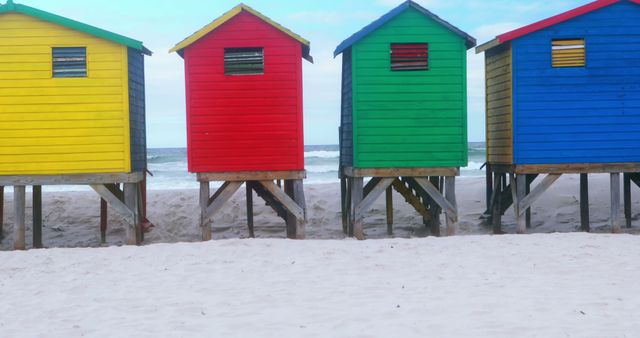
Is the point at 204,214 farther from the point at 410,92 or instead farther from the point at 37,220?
the point at 410,92

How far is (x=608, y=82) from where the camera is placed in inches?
596

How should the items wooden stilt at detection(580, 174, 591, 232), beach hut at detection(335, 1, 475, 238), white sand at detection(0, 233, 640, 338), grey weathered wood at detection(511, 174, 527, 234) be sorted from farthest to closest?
wooden stilt at detection(580, 174, 591, 232) → grey weathered wood at detection(511, 174, 527, 234) → beach hut at detection(335, 1, 475, 238) → white sand at detection(0, 233, 640, 338)

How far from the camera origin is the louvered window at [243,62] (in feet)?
47.3

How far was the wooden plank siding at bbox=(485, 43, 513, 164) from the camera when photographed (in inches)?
607

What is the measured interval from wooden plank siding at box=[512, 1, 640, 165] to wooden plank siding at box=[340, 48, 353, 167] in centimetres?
337

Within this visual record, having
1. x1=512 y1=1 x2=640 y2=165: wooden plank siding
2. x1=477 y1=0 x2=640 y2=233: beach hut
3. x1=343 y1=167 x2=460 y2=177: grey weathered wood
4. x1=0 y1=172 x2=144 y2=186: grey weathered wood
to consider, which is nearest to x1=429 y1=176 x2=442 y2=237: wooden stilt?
x1=343 y1=167 x2=460 y2=177: grey weathered wood

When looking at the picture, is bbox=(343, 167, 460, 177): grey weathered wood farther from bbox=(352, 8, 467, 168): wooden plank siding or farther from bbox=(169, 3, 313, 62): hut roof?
bbox=(169, 3, 313, 62): hut roof

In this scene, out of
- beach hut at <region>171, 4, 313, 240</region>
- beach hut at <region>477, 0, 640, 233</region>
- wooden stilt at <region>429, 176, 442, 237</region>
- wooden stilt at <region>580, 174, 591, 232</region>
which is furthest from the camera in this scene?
wooden stilt at <region>580, 174, 591, 232</region>

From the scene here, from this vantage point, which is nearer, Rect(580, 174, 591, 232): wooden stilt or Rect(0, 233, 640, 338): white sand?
Rect(0, 233, 640, 338): white sand

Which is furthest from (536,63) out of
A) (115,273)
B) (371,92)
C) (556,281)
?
(115,273)

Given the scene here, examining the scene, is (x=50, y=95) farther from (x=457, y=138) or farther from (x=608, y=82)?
(x=608, y=82)

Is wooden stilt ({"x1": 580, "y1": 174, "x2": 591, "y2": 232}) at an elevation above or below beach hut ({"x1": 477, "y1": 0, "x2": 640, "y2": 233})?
below

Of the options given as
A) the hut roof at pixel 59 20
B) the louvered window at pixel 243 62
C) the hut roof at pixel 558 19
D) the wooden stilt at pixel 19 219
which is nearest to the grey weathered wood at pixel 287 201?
the louvered window at pixel 243 62

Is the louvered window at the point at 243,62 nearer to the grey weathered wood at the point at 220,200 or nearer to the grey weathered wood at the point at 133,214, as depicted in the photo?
the grey weathered wood at the point at 220,200
